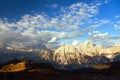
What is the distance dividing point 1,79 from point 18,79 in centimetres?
1405

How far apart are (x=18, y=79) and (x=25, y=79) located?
6432 mm

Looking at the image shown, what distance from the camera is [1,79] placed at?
593 feet

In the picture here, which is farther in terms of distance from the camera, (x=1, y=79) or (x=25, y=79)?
(x=25, y=79)

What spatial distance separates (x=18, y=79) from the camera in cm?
18962

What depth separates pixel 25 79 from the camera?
194000mm

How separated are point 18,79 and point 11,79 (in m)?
5.34

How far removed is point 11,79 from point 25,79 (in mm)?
11625

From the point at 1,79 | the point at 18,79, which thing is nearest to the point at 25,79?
the point at 18,79

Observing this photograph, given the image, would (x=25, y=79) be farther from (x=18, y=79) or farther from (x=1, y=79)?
(x=1, y=79)

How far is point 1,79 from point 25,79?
20.5 m
